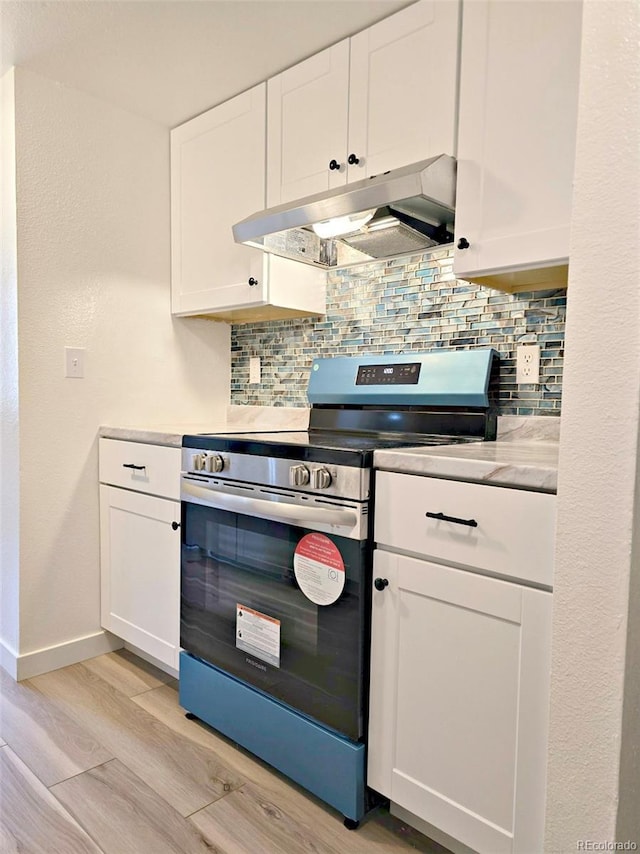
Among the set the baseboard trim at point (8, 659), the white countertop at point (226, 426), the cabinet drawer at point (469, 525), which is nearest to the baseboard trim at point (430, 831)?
the cabinet drawer at point (469, 525)

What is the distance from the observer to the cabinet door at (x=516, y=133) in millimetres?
1354

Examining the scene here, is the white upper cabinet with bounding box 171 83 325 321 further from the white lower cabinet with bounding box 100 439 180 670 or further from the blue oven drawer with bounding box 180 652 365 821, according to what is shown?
the blue oven drawer with bounding box 180 652 365 821

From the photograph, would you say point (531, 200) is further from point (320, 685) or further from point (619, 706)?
point (320, 685)

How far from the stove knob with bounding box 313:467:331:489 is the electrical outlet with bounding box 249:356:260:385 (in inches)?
50.9

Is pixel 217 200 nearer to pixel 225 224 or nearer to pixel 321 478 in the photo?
pixel 225 224

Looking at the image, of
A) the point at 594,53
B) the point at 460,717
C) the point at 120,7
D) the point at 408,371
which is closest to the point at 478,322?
the point at 408,371

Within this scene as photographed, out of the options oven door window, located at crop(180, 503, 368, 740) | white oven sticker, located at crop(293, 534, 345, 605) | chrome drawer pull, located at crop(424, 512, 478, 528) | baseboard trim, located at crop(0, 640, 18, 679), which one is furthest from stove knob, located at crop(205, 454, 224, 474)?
baseboard trim, located at crop(0, 640, 18, 679)

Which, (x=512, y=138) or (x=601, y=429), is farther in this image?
(x=512, y=138)

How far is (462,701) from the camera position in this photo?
120cm

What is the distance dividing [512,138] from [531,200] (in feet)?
0.57

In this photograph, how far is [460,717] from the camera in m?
1.20

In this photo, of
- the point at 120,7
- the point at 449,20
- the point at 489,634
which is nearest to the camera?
the point at 489,634

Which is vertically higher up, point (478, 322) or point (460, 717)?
point (478, 322)

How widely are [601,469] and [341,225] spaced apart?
1261 mm
